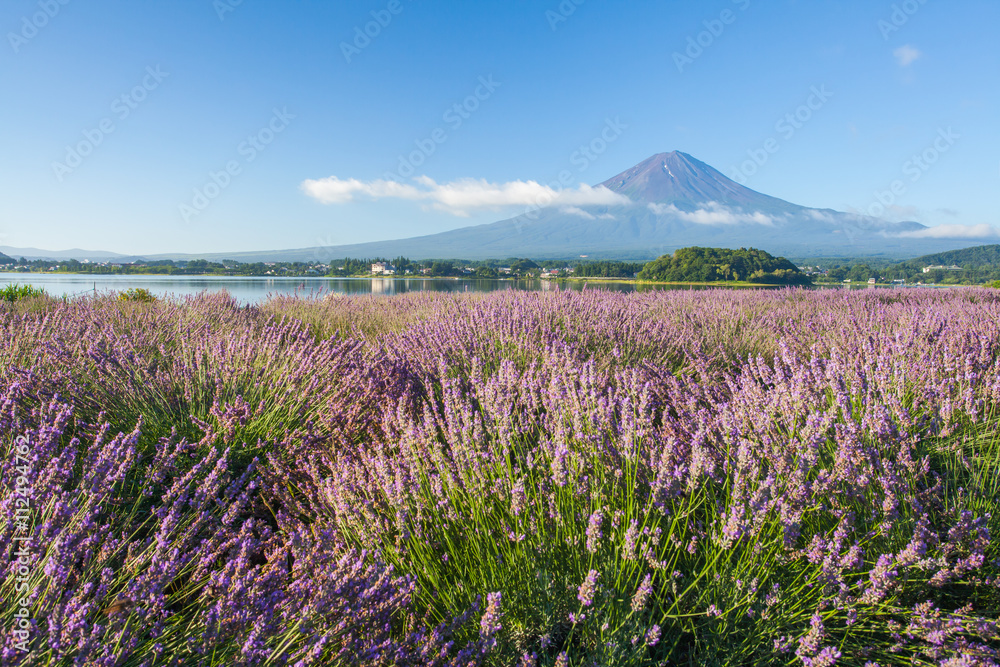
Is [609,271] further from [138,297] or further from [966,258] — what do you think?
[966,258]

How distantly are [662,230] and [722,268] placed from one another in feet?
373

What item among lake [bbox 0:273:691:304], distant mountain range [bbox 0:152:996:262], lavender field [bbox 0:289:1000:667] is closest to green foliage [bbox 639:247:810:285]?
lake [bbox 0:273:691:304]

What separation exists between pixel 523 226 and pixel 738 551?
137 meters

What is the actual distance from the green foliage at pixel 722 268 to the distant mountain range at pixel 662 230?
80089mm

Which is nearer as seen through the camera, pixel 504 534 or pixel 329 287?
pixel 504 534

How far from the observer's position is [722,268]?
109ft

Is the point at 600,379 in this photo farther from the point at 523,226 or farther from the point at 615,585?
the point at 523,226

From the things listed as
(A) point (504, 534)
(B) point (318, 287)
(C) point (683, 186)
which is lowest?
(A) point (504, 534)

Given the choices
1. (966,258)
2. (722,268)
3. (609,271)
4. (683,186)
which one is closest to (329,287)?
(722,268)

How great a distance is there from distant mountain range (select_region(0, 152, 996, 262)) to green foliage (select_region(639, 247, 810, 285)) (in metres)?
80.1

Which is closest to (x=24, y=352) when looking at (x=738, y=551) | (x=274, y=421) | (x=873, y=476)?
(x=274, y=421)

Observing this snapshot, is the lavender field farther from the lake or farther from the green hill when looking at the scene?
the green hill

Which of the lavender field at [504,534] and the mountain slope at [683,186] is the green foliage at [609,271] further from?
the mountain slope at [683,186]

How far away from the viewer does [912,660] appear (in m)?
1.01
